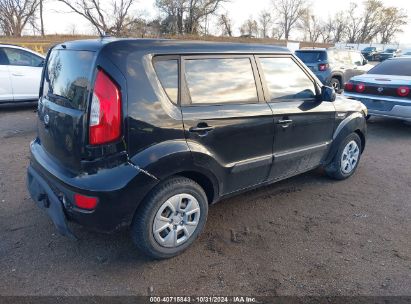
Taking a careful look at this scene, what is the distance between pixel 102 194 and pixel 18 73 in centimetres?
729

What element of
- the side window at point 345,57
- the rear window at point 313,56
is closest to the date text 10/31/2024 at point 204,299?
the rear window at point 313,56

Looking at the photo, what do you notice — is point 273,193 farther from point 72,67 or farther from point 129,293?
point 72,67

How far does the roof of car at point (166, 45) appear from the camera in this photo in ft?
7.99

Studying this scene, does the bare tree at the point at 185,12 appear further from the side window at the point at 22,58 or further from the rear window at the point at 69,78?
the rear window at the point at 69,78

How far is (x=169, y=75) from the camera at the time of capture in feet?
8.54

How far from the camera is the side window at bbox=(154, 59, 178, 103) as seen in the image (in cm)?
254

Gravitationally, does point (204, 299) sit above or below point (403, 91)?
below

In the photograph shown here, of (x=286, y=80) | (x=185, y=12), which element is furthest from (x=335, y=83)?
(x=185, y=12)

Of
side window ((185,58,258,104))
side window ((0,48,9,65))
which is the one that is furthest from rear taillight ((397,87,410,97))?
side window ((0,48,9,65))

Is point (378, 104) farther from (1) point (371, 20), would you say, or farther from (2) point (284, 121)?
(1) point (371, 20)

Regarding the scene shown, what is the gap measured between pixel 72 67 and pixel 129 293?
1.79 meters

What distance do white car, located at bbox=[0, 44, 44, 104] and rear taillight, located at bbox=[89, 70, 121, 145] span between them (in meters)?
7.02

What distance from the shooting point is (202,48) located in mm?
2838

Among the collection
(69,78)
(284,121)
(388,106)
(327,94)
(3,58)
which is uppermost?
(3,58)
